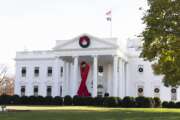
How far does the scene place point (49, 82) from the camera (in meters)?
88.3

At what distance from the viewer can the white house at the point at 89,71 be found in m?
72.1

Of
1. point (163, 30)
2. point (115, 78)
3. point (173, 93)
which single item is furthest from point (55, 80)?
point (163, 30)

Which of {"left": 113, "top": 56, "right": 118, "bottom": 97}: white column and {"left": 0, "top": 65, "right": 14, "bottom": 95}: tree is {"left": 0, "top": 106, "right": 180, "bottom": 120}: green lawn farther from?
{"left": 0, "top": 65, "right": 14, "bottom": 95}: tree

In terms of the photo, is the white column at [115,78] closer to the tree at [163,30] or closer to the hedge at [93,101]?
the hedge at [93,101]

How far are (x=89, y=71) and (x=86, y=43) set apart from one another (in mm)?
7937

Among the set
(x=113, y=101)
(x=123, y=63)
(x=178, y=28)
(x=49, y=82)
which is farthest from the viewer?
(x=49, y=82)

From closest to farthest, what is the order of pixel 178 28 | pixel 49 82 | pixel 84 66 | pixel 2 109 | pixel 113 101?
pixel 178 28 < pixel 2 109 < pixel 113 101 < pixel 84 66 < pixel 49 82

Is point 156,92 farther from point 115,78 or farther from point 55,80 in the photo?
point 55,80


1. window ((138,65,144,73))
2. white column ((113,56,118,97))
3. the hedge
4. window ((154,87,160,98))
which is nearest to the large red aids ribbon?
white column ((113,56,118,97))

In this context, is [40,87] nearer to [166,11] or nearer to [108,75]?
[108,75]

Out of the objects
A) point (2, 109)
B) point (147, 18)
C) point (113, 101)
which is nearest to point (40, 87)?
point (113, 101)

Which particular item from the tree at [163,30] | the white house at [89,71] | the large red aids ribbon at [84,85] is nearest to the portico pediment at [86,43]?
the white house at [89,71]

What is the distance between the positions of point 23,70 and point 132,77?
73.0 feet

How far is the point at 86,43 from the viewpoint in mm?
72938
